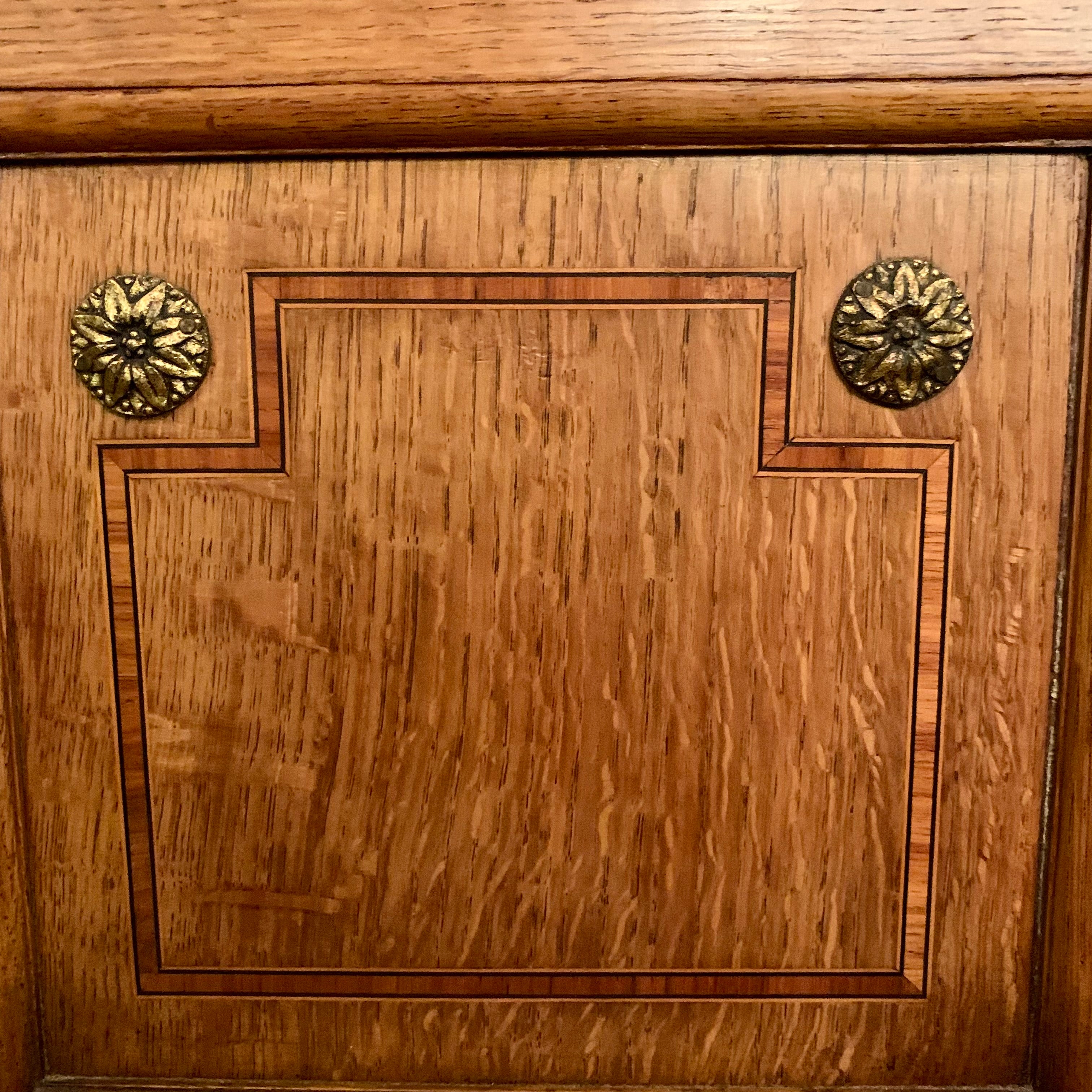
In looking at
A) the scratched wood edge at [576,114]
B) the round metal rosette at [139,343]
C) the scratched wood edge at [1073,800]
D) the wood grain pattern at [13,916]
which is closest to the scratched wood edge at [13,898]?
the wood grain pattern at [13,916]

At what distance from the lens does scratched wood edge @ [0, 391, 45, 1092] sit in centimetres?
57

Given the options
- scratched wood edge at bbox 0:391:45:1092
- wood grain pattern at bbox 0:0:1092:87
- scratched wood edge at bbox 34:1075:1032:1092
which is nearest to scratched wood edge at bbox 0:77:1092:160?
wood grain pattern at bbox 0:0:1092:87

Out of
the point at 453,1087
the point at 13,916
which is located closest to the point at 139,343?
the point at 13,916

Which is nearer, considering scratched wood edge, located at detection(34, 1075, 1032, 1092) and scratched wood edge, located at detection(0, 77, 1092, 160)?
scratched wood edge, located at detection(0, 77, 1092, 160)

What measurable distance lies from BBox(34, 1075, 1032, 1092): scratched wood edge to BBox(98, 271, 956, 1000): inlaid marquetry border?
0.07m

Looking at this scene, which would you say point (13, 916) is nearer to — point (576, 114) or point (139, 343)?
point (139, 343)

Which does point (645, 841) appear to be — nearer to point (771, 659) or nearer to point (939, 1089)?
point (771, 659)

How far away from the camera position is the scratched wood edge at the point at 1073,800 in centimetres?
54

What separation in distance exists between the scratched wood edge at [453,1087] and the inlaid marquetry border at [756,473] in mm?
70

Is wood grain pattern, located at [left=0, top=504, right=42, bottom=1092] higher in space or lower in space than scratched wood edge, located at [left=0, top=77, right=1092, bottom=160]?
lower

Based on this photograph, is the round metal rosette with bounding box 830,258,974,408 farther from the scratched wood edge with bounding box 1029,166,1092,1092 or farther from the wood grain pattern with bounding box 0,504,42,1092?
the wood grain pattern with bounding box 0,504,42,1092

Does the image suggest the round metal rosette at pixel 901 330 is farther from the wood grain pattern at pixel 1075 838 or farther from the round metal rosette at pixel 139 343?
the round metal rosette at pixel 139 343

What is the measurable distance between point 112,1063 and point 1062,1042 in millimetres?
708

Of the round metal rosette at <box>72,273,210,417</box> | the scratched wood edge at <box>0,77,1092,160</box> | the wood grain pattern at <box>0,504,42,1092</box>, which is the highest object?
the scratched wood edge at <box>0,77,1092,160</box>
